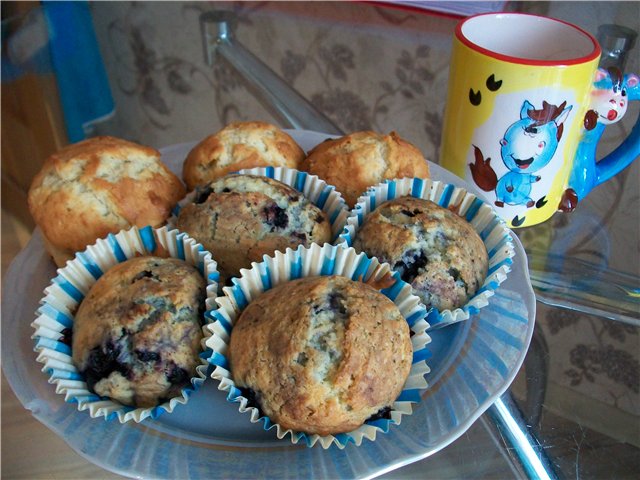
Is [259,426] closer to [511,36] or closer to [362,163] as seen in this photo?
[362,163]

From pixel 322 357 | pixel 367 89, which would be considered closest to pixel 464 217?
pixel 322 357

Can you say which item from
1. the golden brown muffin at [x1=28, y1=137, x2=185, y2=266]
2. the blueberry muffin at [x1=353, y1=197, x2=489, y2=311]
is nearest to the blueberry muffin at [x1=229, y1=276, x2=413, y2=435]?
the blueberry muffin at [x1=353, y1=197, x2=489, y2=311]

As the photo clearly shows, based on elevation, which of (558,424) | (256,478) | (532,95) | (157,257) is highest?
(532,95)

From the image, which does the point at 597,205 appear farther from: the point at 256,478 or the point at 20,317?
the point at 20,317

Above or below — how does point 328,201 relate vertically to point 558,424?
above

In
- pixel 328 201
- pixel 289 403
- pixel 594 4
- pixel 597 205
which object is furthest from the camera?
pixel 594 4

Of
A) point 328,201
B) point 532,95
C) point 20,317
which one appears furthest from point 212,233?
point 532,95

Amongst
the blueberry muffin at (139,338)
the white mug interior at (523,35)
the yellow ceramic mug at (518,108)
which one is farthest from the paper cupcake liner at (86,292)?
the white mug interior at (523,35)

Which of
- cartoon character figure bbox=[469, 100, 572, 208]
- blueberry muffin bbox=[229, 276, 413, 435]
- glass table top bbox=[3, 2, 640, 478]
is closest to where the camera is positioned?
blueberry muffin bbox=[229, 276, 413, 435]

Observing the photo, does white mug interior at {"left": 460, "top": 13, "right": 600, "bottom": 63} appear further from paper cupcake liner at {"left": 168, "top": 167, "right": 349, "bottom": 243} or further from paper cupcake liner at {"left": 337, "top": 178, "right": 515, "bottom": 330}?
paper cupcake liner at {"left": 168, "top": 167, "right": 349, "bottom": 243}
